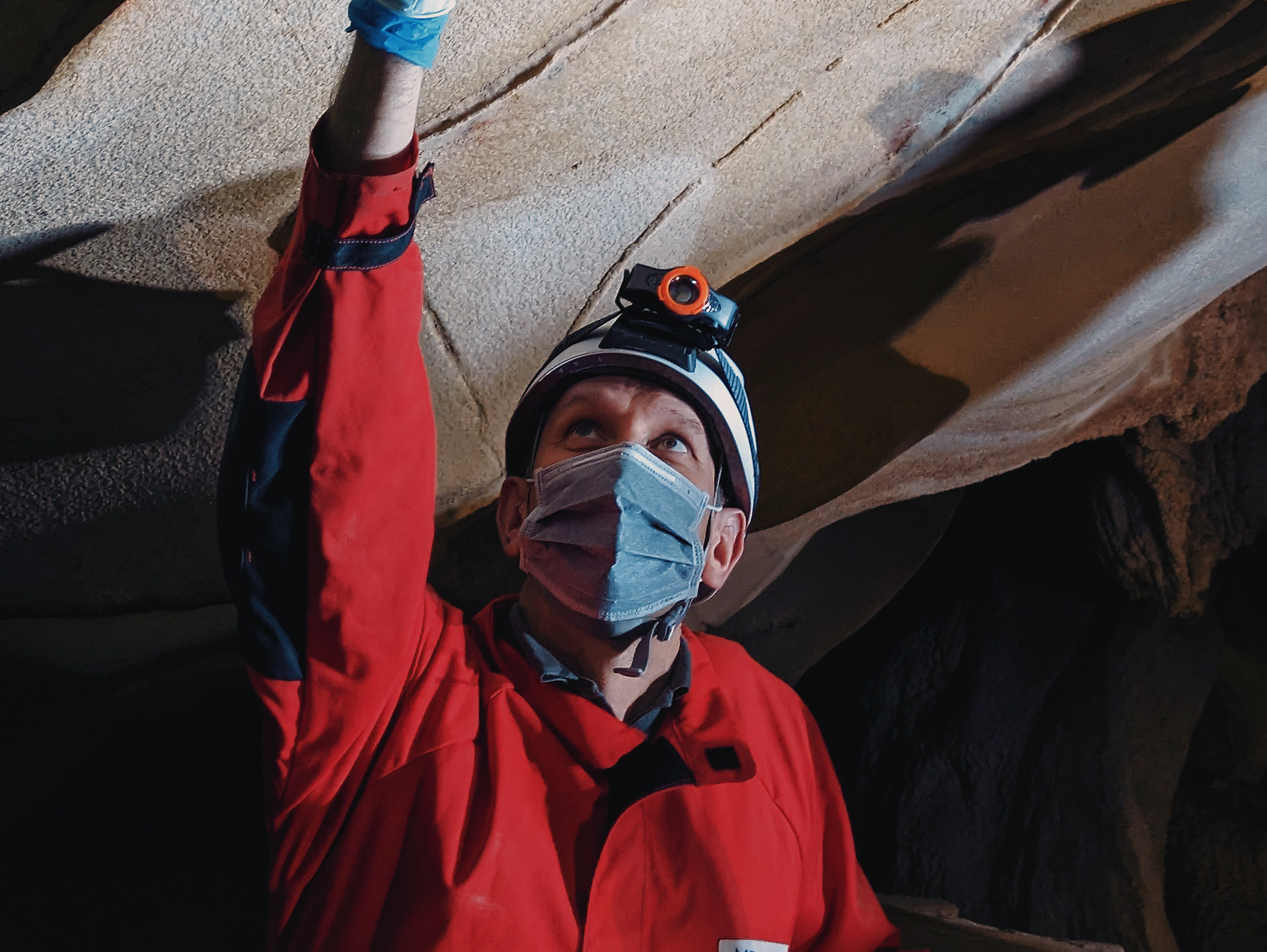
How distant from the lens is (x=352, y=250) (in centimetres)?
100

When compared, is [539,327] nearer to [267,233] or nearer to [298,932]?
[267,233]

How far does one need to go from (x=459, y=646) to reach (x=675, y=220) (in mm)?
975

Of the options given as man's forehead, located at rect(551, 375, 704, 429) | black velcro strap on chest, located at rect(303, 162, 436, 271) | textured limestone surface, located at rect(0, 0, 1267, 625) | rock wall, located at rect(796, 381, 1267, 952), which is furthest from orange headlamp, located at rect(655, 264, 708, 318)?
rock wall, located at rect(796, 381, 1267, 952)

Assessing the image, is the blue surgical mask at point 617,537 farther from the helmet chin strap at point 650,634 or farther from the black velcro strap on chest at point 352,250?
the black velcro strap on chest at point 352,250

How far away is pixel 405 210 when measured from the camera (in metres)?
1.03

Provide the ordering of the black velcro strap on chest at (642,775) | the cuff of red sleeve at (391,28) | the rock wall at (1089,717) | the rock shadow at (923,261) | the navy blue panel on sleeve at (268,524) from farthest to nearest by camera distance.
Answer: the rock wall at (1089,717) → the rock shadow at (923,261) → the black velcro strap on chest at (642,775) → the navy blue panel on sleeve at (268,524) → the cuff of red sleeve at (391,28)

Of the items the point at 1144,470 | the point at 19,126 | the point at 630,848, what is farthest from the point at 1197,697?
the point at 19,126

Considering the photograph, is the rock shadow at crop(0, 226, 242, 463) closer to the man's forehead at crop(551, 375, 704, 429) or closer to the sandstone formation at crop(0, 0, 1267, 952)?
the sandstone formation at crop(0, 0, 1267, 952)

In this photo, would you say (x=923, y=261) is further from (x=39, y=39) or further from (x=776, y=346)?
(x=39, y=39)

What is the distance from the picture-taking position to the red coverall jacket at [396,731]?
1.04 metres

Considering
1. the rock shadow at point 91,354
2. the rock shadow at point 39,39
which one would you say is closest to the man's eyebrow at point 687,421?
the rock shadow at point 91,354

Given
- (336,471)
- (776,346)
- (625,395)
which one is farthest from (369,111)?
(776,346)

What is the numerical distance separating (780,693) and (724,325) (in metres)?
0.64

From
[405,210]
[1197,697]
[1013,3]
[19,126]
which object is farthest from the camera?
[1197,697]
